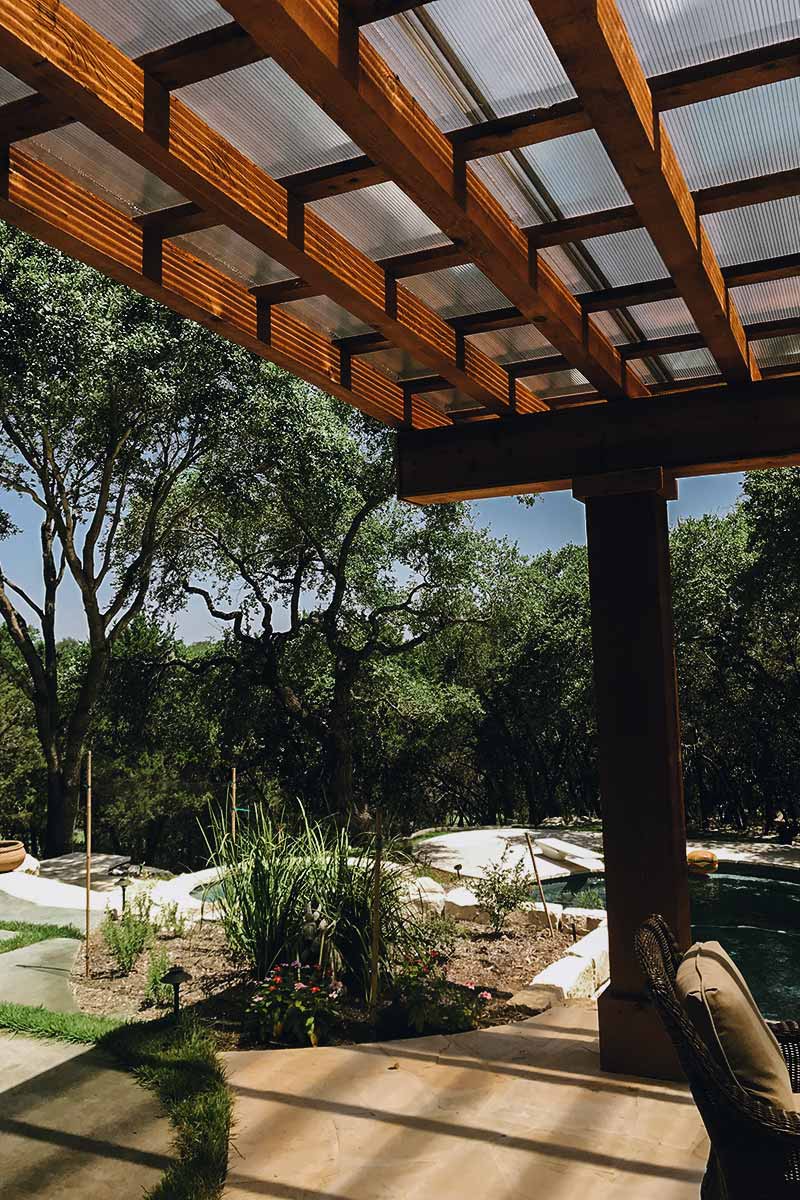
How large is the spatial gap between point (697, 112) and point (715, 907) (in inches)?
289

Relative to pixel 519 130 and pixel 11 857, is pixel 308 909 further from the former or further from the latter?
pixel 11 857

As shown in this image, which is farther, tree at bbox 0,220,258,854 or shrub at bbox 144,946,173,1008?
tree at bbox 0,220,258,854

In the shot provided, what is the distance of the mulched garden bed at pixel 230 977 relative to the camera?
391 cm

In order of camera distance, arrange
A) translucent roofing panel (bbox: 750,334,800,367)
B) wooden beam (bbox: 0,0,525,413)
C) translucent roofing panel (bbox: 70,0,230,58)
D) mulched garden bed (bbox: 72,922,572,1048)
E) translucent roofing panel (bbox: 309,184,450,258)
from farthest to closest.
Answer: mulched garden bed (bbox: 72,922,572,1048)
translucent roofing panel (bbox: 750,334,800,367)
translucent roofing panel (bbox: 309,184,450,258)
translucent roofing panel (bbox: 70,0,230,58)
wooden beam (bbox: 0,0,525,413)

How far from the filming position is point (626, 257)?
2.79m

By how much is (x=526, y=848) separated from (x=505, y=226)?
9.01 m

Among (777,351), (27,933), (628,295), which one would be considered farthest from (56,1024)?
(777,351)

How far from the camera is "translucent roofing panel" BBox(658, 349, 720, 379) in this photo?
3.57m

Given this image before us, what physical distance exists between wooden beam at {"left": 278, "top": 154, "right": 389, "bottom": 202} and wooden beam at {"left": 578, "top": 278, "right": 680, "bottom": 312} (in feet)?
3.28

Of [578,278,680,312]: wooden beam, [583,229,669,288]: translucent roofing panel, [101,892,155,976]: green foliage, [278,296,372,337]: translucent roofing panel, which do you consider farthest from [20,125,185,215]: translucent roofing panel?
[101,892,155,976]: green foliage

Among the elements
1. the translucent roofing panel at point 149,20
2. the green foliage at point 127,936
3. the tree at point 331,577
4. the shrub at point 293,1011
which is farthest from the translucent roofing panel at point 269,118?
the tree at point 331,577

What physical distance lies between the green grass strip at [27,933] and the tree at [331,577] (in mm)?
5529

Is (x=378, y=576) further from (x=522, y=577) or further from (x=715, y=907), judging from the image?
(x=715, y=907)

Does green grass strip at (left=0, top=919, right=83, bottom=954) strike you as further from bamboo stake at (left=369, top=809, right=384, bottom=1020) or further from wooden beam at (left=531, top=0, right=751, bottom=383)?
wooden beam at (left=531, top=0, right=751, bottom=383)
